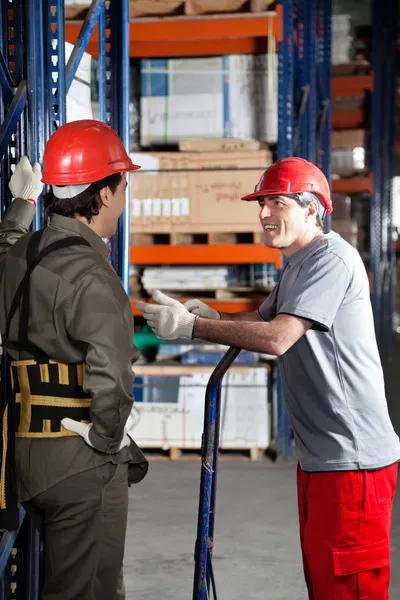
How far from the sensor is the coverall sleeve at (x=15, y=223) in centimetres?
301

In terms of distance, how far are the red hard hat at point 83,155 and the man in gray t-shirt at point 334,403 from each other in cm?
52

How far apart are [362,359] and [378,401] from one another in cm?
17

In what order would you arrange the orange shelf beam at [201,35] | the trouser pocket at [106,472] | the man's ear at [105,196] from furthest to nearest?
the orange shelf beam at [201,35]
the man's ear at [105,196]
the trouser pocket at [106,472]

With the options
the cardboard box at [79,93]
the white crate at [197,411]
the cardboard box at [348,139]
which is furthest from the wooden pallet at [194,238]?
the cardboard box at [348,139]

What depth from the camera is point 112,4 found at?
189 inches

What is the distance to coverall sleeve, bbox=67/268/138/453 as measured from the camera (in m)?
2.57

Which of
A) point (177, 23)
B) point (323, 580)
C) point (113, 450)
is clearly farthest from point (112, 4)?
point (323, 580)

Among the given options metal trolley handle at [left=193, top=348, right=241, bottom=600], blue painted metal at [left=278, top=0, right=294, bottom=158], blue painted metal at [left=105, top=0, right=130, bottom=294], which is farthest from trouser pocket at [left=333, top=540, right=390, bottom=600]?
blue painted metal at [left=278, top=0, right=294, bottom=158]

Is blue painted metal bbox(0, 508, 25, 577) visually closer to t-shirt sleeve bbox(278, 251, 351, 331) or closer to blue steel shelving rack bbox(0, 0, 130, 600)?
blue steel shelving rack bbox(0, 0, 130, 600)

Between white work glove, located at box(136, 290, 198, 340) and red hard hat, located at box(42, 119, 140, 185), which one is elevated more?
red hard hat, located at box(42, 119, 140, 185)

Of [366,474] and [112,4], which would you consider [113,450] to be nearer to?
[366,474]

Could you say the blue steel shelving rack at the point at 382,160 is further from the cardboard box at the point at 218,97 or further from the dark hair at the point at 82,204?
the dark hair at the point at 82,204

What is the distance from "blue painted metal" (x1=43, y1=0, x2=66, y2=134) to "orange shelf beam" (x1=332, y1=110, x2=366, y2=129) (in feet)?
32.3

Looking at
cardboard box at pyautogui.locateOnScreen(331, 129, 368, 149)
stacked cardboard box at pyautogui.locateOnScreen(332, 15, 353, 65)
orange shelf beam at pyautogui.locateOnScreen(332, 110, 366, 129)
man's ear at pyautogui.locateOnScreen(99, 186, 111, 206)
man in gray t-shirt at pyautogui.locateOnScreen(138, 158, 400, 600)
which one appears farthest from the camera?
orange shelf beam at pyautogui.locateOnScreen(332, 110, 366, 129)
